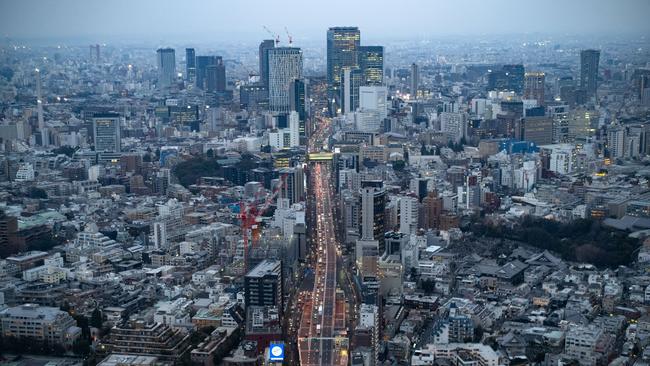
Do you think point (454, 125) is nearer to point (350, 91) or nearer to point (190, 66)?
point (350, 91)

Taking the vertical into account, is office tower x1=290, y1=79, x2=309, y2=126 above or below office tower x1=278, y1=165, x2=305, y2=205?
above

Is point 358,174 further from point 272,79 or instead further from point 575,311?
point 272,79

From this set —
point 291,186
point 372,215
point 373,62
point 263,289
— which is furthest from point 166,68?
point 263,289

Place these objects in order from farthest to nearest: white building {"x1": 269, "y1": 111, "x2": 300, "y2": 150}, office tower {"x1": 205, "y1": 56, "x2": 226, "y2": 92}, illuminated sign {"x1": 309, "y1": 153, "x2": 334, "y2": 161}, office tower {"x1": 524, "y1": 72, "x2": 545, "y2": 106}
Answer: office tower {"x1": 205, "y1": 56, "x2": 226, "y2": 92}
office tower {"x1": 524, "y1": 72, "x2": 545, "y2": 106}
white building {"x1": 269, "y1": 111, "x2": 300, "y2": 150}
illuminated sign {"x1": 309, "y1": 153, "x2": 334, "y2": 161}

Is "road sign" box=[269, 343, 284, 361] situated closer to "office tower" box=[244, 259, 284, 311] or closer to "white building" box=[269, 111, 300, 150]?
"office tower" box=[244, 259, 284, 311]

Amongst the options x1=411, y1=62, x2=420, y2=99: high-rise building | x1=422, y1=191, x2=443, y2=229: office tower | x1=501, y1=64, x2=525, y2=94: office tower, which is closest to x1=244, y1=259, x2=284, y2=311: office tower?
x1=422, y1=191, x2=443, y2=229: office tower
